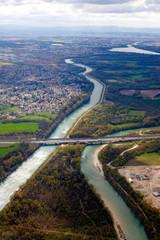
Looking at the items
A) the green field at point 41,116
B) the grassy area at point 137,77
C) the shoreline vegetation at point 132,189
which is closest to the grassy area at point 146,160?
the shoreline vegetation at point 132,189

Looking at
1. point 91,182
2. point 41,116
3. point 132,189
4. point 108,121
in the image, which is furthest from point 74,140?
point 132,189

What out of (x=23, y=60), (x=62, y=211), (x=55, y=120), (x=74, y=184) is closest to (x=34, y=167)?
(x=74, y=184)

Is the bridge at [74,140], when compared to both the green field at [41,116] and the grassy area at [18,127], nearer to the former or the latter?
the grassy area at [18,127]

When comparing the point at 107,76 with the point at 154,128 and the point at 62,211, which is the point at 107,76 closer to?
the point at 154,128

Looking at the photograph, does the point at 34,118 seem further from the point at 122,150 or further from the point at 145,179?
the point at 145,179

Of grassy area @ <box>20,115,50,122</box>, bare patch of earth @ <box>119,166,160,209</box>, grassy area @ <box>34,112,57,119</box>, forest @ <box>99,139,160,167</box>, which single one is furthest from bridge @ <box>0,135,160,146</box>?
grassy area @ <box>34,112,57,119</box>

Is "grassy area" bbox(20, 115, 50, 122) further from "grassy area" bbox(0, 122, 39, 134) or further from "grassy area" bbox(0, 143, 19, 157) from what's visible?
"grassy area" bbox(0, 143, 19, 157)
